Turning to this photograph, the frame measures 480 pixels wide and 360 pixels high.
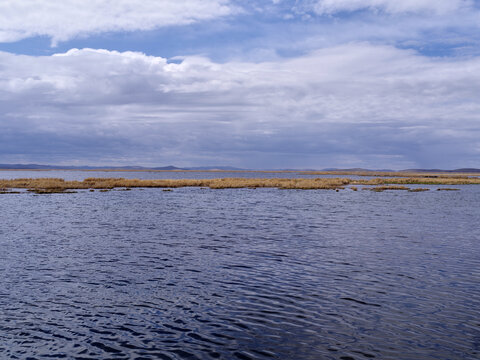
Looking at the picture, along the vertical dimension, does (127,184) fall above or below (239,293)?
above

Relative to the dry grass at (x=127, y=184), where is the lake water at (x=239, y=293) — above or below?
below

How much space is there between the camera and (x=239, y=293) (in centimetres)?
1523

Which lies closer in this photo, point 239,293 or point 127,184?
point 239,293

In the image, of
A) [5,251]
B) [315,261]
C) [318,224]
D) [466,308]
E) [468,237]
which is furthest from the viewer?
[318,224]

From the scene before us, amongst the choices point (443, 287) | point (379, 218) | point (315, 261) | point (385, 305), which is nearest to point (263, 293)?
point (385, 305)

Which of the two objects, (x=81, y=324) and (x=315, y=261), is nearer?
(x=81, y=324)

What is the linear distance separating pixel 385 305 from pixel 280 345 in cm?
502

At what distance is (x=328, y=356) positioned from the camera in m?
10.1

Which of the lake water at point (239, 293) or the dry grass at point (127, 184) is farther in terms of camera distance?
the dry grass at point (127, 184)

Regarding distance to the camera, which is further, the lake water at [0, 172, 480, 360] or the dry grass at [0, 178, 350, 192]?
the dry grass at [0, 178, 350, 192]

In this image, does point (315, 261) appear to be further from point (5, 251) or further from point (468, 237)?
point (5, 251)

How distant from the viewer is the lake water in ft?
35.4

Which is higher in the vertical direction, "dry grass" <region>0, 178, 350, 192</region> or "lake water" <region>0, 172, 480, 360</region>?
"dry grass" <region>0, 178, 350, 192</region>

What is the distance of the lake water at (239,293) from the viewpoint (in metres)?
10.8
